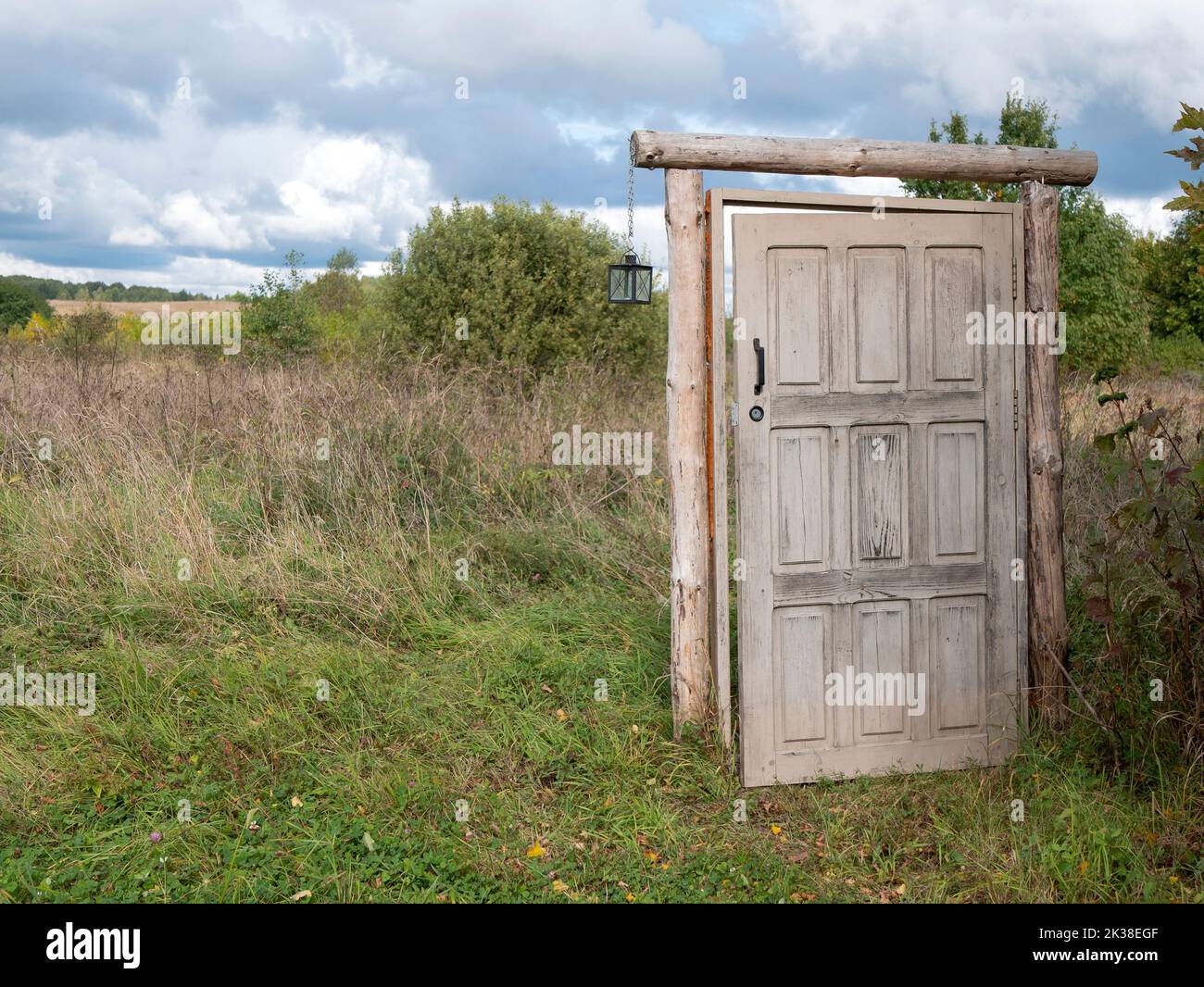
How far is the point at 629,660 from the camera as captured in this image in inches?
220

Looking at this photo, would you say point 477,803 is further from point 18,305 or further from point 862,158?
point 18,305

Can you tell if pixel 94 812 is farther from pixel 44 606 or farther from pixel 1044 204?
pixel 1044 204

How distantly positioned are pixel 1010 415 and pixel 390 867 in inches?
139

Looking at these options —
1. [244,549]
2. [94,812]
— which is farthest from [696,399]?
[244,549]

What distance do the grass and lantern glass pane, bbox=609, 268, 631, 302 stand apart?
6.15 ft

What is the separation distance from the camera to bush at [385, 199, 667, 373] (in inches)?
528

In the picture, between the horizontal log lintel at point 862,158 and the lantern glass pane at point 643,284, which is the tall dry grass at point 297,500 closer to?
the lantern glass pane at point 643,284

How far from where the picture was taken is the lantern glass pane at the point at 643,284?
5.95 meters

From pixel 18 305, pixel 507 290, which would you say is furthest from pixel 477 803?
pixel 18 305

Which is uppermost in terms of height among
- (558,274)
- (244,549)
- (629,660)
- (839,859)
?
(558,274)

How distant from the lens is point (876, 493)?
4.86 meters

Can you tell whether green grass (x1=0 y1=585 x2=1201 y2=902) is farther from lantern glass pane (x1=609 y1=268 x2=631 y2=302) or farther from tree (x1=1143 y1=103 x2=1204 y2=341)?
tree (x1=1143 y1=103 x2=1204 y2=341)

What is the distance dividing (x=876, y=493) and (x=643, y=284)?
78.1 inches

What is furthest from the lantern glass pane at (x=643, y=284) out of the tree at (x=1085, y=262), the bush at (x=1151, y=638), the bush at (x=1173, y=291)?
the bush at (x=1173, y=291)
